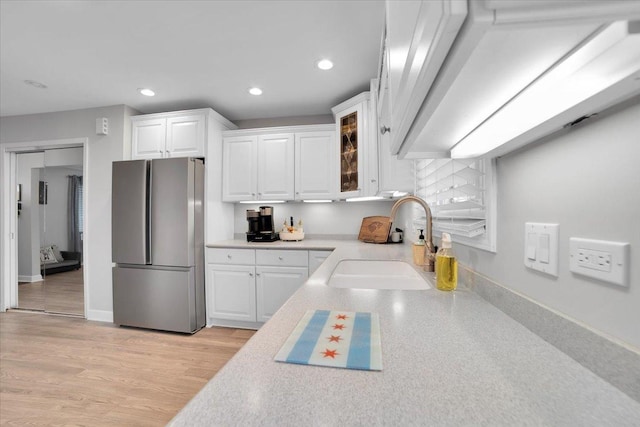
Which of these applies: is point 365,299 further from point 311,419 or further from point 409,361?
point 311,419

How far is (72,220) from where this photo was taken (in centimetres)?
354

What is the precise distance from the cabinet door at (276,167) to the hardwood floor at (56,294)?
2.59 metres

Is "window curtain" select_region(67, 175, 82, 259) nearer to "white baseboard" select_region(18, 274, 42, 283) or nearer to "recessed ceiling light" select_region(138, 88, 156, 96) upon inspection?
"white baseboard" select_region(18, 274, 42, 283)

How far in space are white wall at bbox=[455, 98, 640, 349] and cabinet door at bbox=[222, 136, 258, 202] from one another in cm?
268

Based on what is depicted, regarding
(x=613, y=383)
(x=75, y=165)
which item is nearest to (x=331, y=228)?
(x=613, y=383)

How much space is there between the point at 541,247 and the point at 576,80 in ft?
1.22

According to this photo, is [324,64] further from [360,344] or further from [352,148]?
[360,344]

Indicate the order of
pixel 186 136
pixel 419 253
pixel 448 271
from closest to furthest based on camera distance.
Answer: pixel 448 271 < pixel 419 253 < pixel 186 136

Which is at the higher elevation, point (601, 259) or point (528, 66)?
point (528, 66)

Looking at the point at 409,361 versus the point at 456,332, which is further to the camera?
the point at 456,332

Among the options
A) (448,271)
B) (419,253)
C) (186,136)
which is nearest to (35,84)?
(186,136)

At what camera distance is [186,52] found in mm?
2078

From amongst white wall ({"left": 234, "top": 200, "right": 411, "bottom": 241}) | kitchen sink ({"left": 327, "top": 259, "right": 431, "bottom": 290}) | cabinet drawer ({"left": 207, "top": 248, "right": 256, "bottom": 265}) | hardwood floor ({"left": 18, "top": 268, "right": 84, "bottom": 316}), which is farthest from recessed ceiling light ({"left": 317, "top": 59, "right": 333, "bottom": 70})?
hardwood floor ({"left": 18, "top": 268, "right": 84, "bottom": 316})

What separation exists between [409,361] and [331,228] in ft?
9.00
